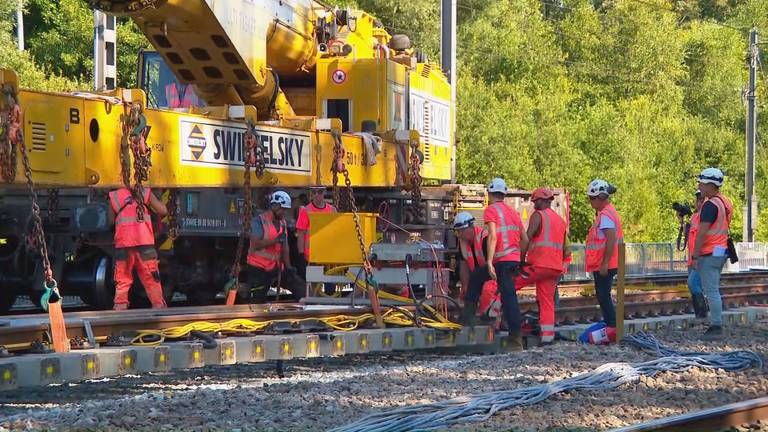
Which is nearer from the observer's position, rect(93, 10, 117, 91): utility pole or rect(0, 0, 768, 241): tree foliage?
rect(93, 10, 117, 91): utility pole

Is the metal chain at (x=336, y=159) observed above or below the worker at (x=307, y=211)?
above

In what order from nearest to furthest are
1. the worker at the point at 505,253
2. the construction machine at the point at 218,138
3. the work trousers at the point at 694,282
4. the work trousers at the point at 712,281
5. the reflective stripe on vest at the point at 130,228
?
the construction machine at the point at 218,138, the reflective stripe on vest at the point at 130,228, the worker at the point at 505,253, the work trousers at the point at 712,281, the work trousers at the point at 694,282

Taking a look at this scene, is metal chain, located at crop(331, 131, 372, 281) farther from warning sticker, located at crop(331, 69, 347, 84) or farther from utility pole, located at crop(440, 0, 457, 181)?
utility pole, located at crop(440, 0, 457, 181)

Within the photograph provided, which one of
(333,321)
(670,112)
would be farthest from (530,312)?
(670,112)

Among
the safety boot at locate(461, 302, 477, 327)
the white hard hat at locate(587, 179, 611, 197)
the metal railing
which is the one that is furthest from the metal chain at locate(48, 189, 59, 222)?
the metal railing

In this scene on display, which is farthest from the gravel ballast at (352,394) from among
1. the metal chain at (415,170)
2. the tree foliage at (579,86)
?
the tree foliage at (579,86)

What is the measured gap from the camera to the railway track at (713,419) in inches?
326

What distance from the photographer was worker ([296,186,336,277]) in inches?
616

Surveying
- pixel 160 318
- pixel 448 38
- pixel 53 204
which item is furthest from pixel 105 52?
pixel 448 38

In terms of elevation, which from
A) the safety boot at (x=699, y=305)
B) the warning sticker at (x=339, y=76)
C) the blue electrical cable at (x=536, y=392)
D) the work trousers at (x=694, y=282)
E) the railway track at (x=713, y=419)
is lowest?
the railway track at (x=713, y=419)

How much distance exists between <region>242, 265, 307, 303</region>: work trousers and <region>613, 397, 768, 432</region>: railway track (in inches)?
278

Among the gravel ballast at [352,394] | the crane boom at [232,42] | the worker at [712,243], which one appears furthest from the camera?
the worker at [712,243]

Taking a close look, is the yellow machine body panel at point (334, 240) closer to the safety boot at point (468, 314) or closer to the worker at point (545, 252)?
the safety boot at point (468, 314)

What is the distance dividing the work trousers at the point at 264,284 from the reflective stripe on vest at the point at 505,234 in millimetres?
2874
